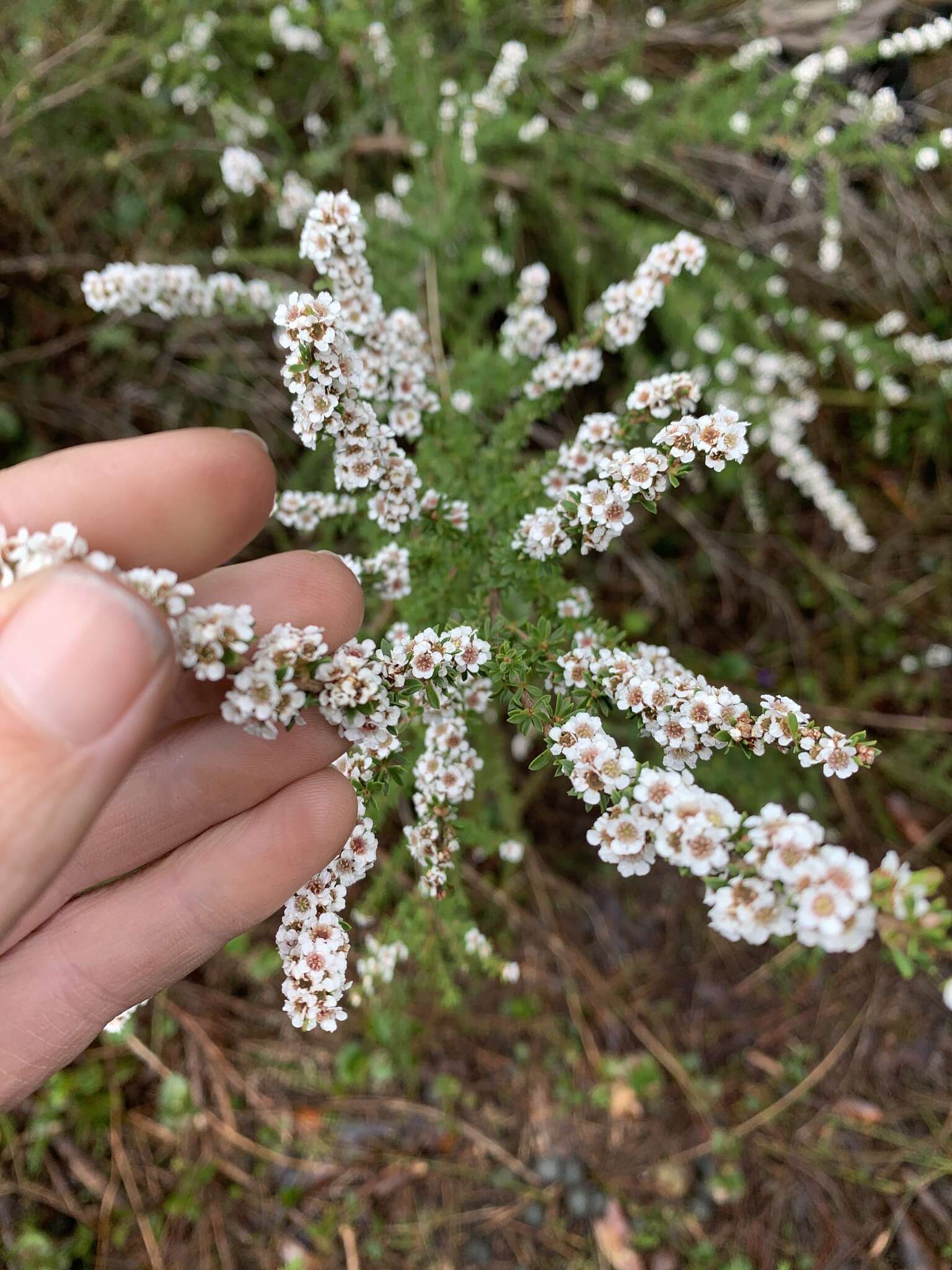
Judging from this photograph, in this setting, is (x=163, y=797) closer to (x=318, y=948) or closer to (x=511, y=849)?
(x=318, y=948)

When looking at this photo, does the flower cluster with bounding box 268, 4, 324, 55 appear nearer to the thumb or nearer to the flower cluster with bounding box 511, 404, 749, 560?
the flower cluster with bounding box 511, 404, 749, 560

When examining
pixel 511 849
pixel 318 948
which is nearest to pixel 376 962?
pixel 511 849

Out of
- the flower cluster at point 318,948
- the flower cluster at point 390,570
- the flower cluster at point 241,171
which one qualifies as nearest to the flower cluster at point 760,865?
the flower cluster at point 318,948

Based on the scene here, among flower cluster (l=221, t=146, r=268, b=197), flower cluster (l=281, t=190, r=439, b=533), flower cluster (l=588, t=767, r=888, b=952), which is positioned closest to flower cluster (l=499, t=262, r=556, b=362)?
flower cluster (l=281, t=190, r=439, b=533)

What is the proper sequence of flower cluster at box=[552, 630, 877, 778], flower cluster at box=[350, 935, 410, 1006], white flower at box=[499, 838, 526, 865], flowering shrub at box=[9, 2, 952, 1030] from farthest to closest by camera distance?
white flower at box=[499, 838, 526, 865]
flower cluster at box=[350, 935, 410, 1006]
flower cluster at box=[552, 630, 877, 778]
flowering shrub at box=[9, 2, 952, 1030]

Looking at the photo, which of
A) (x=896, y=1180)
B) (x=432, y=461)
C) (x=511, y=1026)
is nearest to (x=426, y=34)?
(x=432, y=461)

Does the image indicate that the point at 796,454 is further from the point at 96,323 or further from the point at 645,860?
the point at 96,323
